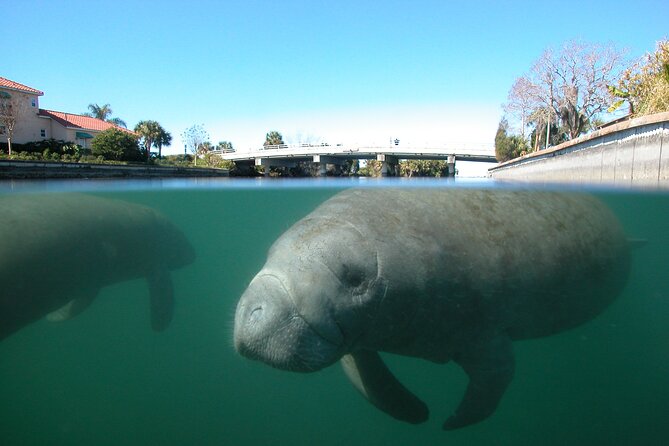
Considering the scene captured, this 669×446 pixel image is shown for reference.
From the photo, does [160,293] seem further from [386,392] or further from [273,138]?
[273,138]

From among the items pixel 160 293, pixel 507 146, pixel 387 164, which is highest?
pixel 507 146

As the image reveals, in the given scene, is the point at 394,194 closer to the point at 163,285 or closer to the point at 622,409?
the point at 163,285

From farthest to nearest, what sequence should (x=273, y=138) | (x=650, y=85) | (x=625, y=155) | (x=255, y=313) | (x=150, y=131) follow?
(x=273, y=138) < (x=150, y=131) < (x=650, y=85) < (x=625, y=155) < (x=255, y=313)

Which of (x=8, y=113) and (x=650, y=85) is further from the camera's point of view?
(x=8, y=113)

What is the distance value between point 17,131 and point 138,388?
50592mm

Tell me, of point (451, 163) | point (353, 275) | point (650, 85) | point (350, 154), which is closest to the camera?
point (353, 275)

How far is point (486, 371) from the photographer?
3.99m

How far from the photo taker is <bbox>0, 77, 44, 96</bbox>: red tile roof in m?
47.2

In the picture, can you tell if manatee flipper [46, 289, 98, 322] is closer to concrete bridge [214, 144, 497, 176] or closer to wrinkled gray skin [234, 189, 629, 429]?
wrinkled gray skin [234, 189, 629, 429]

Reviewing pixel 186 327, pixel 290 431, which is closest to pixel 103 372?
pixel 186 327

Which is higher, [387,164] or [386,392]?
[387,164]

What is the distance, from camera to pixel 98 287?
283 inches

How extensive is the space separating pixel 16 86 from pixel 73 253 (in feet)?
182

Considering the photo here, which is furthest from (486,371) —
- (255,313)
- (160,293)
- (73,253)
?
(160,293)
